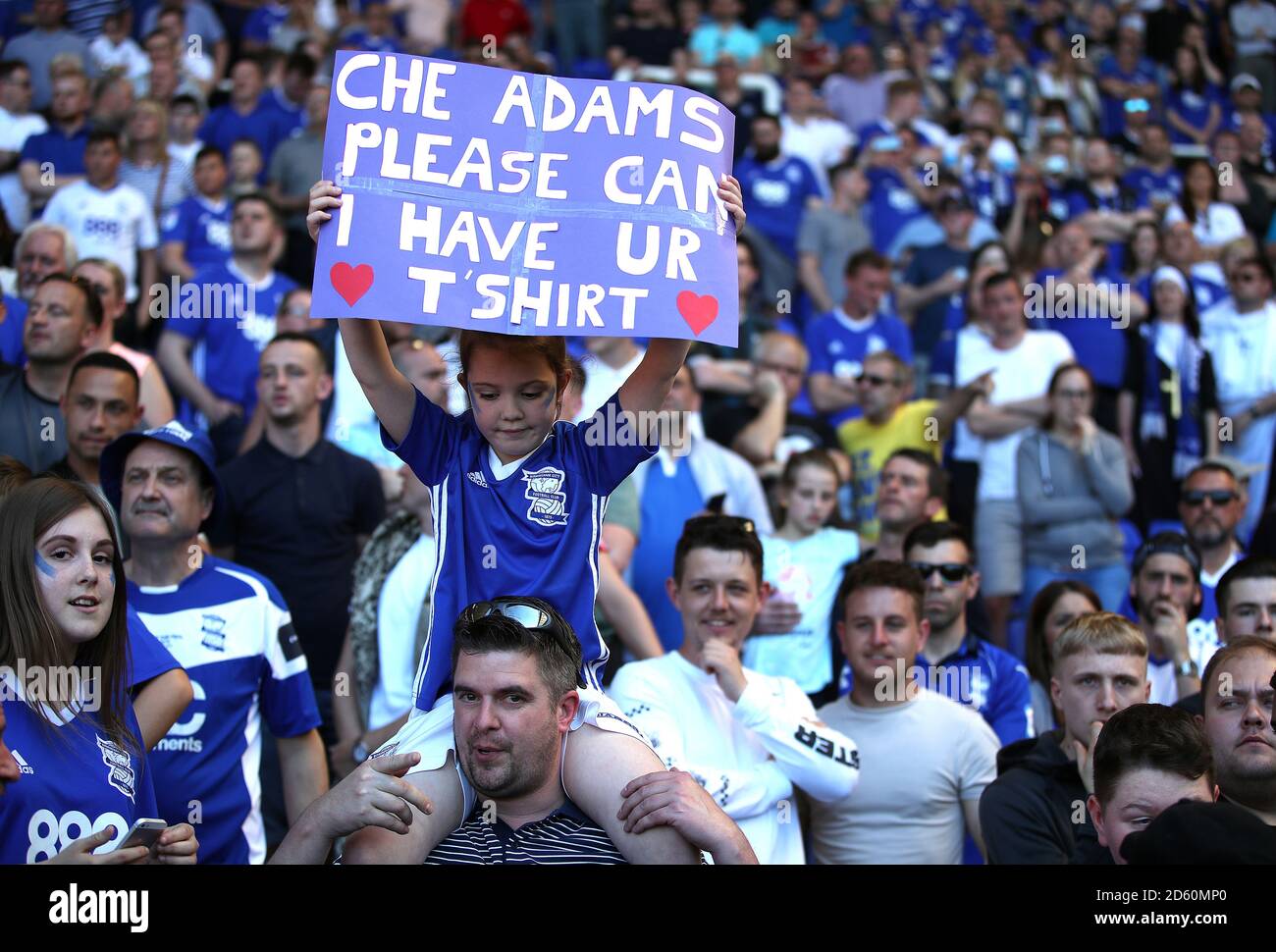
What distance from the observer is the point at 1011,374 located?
9.62m

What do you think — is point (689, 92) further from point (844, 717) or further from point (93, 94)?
point (93, 94)

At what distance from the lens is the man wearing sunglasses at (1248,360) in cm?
1062

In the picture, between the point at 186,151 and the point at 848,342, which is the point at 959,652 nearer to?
the point at 848,342

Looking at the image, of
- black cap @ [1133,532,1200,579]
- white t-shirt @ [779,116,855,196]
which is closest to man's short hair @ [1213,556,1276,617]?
black cap @ [1133,532,1200,579]

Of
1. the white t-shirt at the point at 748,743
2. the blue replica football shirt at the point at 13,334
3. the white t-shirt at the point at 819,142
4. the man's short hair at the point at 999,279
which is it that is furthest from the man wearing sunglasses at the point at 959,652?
the white t-shirt at the point at 819,142

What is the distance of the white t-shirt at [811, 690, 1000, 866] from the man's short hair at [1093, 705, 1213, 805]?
5.32 ft

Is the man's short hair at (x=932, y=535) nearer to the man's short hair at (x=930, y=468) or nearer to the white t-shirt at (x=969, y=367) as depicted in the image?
the man's short hair at (x=930, y=468)

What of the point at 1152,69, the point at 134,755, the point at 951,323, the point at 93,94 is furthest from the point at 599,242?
the point at 1152,69

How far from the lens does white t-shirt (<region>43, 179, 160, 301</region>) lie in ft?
32.1

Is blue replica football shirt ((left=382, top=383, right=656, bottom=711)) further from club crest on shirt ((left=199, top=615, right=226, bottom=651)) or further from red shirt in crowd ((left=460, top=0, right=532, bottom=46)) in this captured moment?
red shirt in crowd ((left=460, top=0, right=532, bottom=46))

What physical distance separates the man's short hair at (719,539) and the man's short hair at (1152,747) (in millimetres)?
1896

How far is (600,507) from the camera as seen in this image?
449 centimetres

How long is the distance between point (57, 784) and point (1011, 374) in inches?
268
